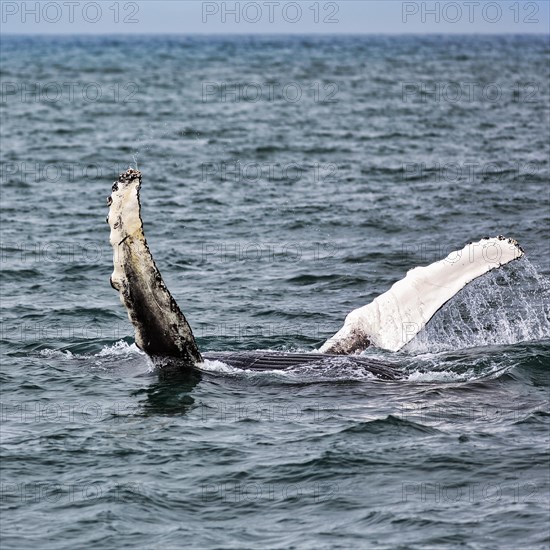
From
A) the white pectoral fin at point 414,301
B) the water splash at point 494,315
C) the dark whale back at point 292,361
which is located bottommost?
the water splash at point 494,315

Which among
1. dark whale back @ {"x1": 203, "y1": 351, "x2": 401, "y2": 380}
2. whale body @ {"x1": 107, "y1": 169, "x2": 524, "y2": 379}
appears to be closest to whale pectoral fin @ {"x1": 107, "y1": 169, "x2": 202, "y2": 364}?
whale body @ {"x1": 107, "y1": 169, "x2": 524, "y2": 379}

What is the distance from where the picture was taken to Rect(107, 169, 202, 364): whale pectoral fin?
41.4 feet

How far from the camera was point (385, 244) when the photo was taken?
76.1 feet

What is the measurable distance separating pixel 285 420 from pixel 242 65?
83580mm

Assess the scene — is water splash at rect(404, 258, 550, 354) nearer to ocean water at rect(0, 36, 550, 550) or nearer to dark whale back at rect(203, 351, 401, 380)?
ocean water at rect(0, 36, 550, 550)

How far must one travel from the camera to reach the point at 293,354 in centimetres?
1434

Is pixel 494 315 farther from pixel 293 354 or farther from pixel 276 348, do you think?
pixel 293 354

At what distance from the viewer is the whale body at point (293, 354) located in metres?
12.7

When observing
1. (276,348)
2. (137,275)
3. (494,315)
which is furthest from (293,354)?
(494,315)

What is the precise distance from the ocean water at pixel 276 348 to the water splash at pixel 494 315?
0.20ft

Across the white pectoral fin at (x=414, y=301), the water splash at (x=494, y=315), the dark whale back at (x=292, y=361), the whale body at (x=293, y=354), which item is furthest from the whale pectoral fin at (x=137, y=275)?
the water splash at (x=494, y=315)

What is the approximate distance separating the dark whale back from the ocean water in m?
0.22

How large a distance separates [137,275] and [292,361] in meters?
2.33

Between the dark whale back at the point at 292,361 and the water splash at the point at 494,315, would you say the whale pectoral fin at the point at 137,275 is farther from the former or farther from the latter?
the water splash at the point at 494,315
